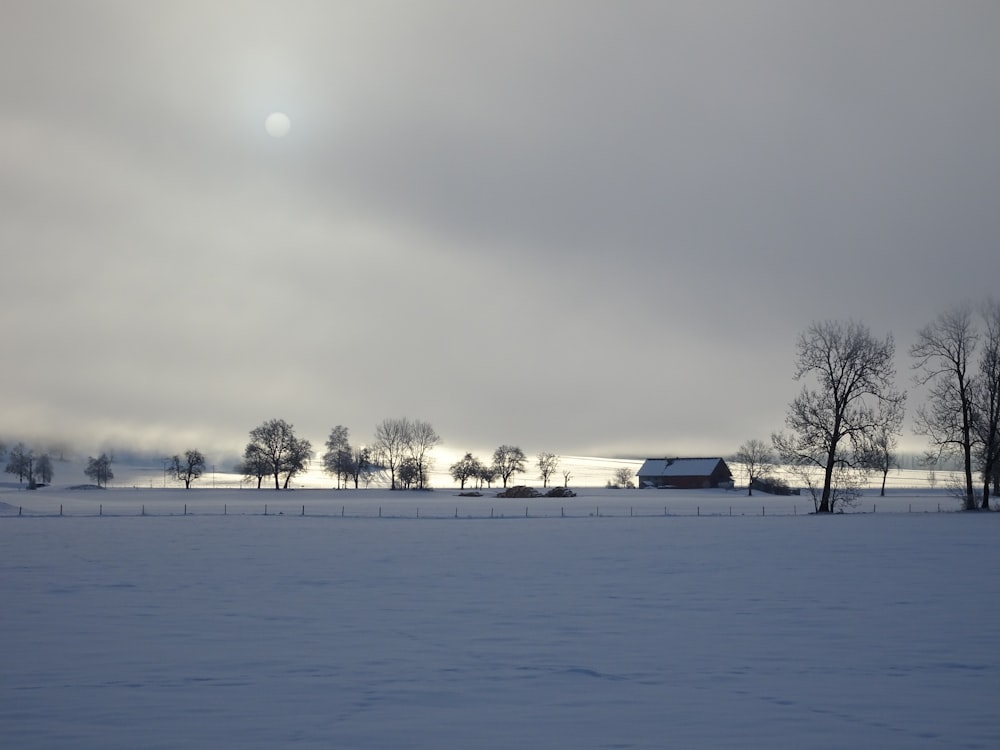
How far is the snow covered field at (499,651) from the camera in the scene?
35.8 ft

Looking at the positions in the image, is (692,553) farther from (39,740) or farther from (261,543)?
(39,740)

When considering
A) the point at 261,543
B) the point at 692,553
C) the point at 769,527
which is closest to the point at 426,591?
the point at 692,553

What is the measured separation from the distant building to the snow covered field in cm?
13497

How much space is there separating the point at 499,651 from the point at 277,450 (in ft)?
515

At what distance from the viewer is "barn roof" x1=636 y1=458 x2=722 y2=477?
169 meters

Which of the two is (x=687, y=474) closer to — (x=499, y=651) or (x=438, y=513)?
(x=438, y=513)

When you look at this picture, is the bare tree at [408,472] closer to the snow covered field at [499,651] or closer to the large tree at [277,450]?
the large tree at [277,450]

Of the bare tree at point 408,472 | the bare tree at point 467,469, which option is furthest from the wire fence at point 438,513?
the bare tree at point 467,469

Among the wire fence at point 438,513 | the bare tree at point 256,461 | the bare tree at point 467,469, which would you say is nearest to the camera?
the wire fence at point 438,513

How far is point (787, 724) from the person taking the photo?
1109 centimetres

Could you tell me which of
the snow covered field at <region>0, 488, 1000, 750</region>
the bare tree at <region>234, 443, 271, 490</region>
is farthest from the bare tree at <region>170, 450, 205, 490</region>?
the snow covered field at <region>0, 488, 1000, 750</region>

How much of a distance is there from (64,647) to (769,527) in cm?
4691

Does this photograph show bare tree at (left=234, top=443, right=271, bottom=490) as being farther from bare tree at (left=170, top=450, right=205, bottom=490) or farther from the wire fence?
the wire fence

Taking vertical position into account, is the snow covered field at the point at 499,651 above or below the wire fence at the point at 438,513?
above
